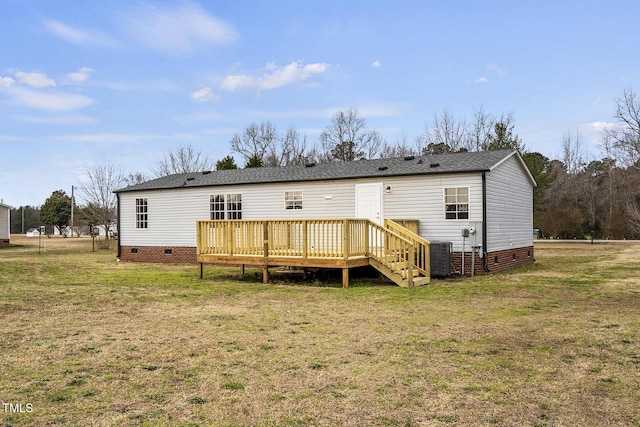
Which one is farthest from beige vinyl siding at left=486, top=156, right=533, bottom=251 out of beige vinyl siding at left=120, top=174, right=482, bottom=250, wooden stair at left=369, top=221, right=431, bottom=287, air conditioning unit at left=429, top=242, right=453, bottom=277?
wooden stair at left=369, top=221, right=431, bottom=287

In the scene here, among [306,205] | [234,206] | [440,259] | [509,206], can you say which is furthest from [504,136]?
[440,259]

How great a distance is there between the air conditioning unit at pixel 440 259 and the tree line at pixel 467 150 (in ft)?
55.0

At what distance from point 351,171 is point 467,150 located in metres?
23.7

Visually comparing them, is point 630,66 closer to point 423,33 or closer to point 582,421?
point 423,33

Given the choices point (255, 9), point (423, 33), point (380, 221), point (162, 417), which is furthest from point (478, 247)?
point (162, 417)

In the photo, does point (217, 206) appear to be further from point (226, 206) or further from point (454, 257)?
point (454, 257)

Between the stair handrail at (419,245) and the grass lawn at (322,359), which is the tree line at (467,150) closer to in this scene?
the stair handrail at (419,245)

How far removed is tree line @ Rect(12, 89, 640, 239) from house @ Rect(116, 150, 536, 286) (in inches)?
390

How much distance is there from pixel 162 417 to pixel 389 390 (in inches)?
69.7

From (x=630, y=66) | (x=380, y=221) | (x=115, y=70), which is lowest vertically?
(x=380, y=221)

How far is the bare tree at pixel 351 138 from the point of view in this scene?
40750 mm

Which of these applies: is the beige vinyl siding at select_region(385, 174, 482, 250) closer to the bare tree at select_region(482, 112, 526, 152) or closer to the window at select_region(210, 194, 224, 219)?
the window at select_region(210, 194, 224, 219)

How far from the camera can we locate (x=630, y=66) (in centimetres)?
2447

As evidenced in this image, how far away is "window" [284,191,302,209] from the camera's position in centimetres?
1669
